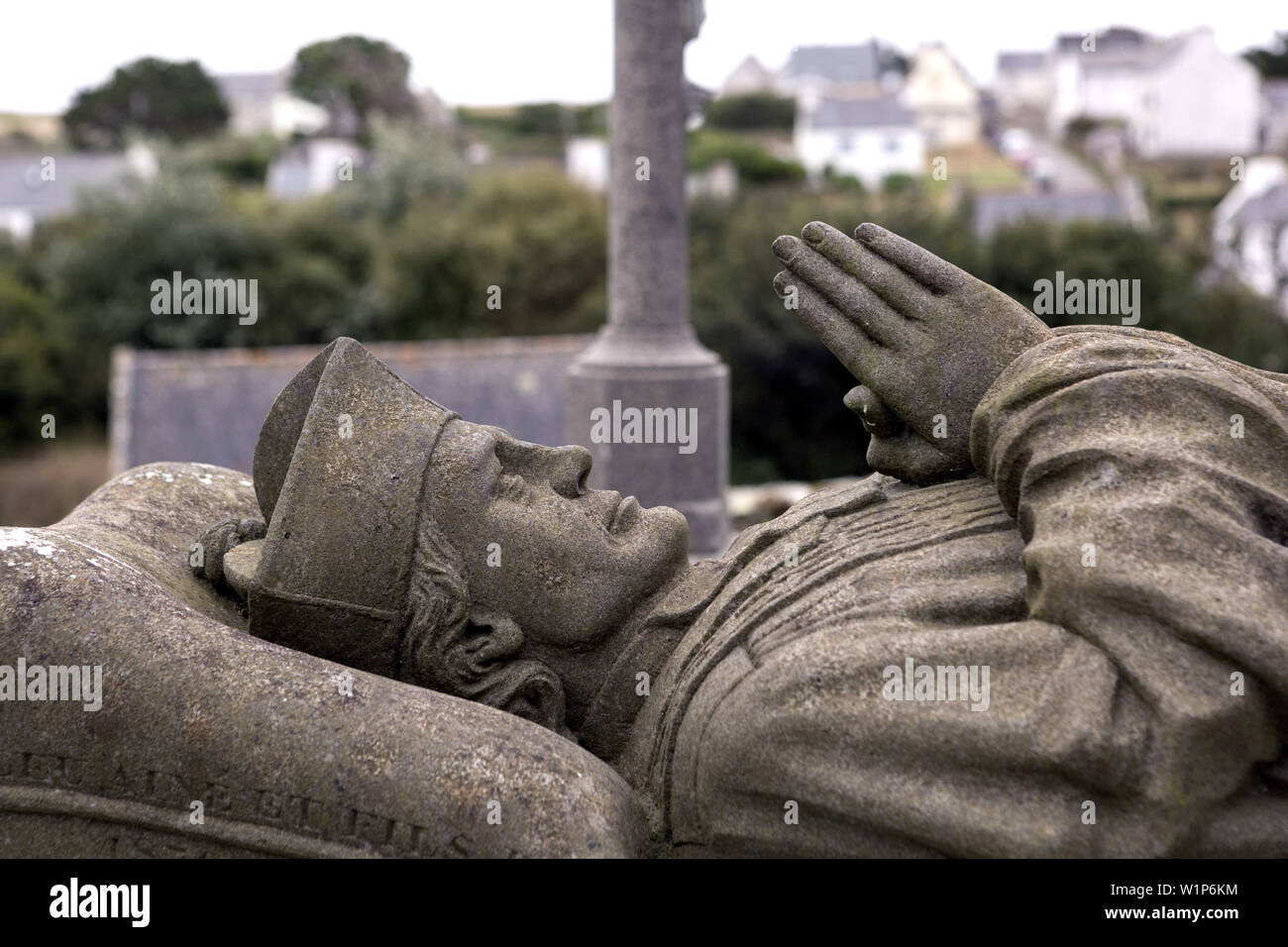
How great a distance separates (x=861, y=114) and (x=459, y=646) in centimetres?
5367

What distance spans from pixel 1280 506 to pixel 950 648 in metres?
0.65

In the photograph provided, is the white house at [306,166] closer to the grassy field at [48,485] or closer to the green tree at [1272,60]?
the grassy field at [48,485]

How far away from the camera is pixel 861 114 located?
5331cm

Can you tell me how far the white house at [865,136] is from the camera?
53281mm

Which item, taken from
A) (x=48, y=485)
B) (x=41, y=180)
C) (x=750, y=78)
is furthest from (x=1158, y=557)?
(x=750, y=78)

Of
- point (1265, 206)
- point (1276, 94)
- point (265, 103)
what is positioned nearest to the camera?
point (1265, 206)

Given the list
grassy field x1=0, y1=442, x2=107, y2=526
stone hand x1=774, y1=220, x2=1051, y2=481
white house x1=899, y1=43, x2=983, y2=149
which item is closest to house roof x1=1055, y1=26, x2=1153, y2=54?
white house x1=899, y1=43, x2=983, y2=149

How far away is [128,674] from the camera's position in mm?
2436

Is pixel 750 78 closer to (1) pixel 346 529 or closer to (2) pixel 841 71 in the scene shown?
(2) pixel 841 71

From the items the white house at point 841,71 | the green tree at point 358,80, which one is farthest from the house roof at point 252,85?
the white house at point 841,71

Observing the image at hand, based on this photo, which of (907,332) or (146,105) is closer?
(907,332)

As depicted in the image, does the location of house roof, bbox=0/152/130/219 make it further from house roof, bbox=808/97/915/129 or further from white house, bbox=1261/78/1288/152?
white house, bbox=1261/78/1288/152

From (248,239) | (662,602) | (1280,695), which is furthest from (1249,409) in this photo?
(248,239)
